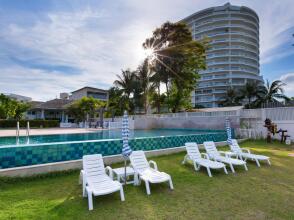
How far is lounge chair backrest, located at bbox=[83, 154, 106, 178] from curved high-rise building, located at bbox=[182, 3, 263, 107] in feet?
205

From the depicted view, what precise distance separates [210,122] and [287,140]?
891cm

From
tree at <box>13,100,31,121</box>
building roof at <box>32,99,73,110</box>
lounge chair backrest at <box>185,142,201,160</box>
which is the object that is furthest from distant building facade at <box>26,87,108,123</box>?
lounge chair backrest at <box>185,142,201,160</box>

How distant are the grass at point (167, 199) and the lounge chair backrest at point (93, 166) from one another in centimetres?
54

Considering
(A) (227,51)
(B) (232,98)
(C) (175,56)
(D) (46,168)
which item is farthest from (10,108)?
(A) (227,51)

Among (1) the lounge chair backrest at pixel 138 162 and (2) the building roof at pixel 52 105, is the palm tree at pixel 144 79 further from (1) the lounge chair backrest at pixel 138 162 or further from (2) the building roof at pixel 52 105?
(1) the lounge chair backrest at pixel 138 162

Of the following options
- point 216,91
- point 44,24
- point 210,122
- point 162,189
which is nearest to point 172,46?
point 210,122

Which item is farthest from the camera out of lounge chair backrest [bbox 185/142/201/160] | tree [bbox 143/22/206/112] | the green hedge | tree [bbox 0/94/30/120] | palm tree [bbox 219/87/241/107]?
palm tree [bbox 219/87/241/107]

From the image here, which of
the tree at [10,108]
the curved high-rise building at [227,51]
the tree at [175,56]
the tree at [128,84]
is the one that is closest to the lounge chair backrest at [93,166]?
the tree at [175,56]

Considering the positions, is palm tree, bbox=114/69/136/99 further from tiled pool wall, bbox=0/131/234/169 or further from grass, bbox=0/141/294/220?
grass, bbox=0/141/294/220

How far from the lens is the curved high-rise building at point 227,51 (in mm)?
63344

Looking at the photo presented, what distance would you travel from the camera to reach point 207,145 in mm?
7512

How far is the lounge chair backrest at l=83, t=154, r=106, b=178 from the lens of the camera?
4.57 meters

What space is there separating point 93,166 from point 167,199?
197 cm

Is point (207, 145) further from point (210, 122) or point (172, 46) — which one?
point (172, 46)
